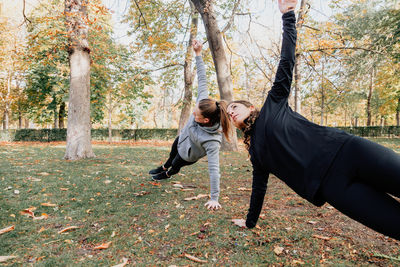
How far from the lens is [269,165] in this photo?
6.75 feet

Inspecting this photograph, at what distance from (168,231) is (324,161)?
1985 mm

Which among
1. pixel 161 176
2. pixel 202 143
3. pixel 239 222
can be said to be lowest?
pixel 239 222

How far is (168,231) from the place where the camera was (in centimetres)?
288

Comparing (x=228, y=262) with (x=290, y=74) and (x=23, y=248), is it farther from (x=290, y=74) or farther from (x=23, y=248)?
(x=23, y=248)

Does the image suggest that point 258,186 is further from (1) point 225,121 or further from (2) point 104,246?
(2) point 104,246

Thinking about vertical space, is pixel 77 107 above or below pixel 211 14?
below

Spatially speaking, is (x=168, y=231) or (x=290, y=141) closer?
(x=290, y=141)

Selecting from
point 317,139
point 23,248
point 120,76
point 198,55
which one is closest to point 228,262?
point 317,139

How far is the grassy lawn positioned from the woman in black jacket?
35.4 inches

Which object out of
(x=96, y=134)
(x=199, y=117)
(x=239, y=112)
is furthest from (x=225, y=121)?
(x=96, y=134)

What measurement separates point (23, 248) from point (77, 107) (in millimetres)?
6486

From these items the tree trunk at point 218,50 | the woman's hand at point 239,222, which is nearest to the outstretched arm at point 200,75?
the woman's hand at point 239,222

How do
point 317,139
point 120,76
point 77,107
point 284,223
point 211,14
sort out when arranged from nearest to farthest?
point 317,139
point 284,223
point 77,107
point 211,14
point 120,76

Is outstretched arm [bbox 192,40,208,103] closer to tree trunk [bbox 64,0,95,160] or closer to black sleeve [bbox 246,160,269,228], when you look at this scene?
black sleeve [bbox 246,160,269,228]
